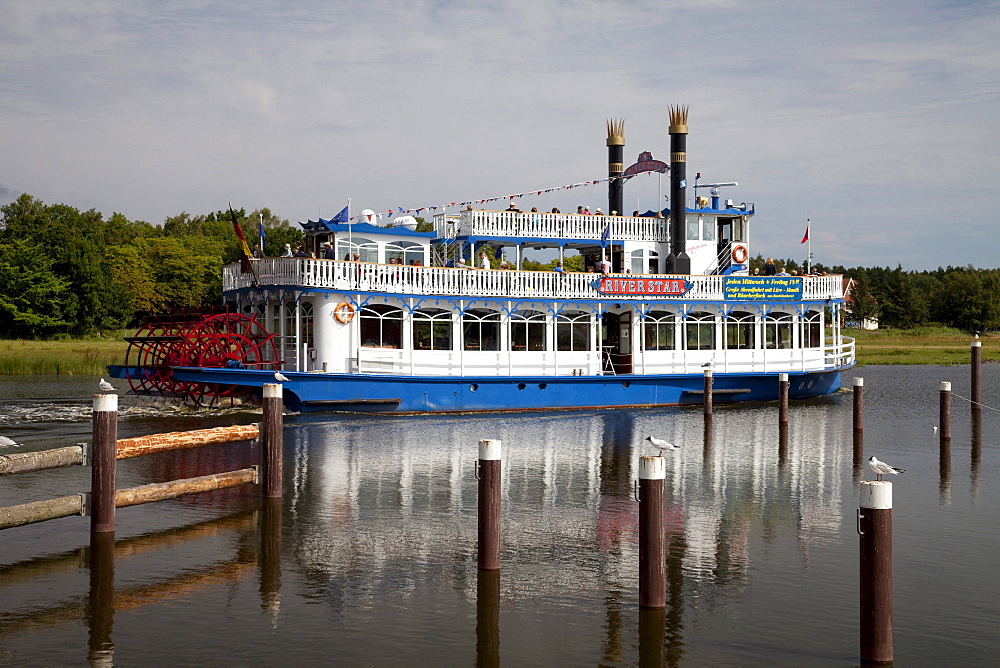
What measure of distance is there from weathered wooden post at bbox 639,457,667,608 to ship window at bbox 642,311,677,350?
2179cm

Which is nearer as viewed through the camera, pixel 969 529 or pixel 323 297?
pixel 969 529

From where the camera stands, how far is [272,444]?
15875 millimetres

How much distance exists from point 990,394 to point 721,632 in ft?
107

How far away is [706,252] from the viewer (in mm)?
33875

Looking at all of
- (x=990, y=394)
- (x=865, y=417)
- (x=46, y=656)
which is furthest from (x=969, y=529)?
(x=990, y=394)

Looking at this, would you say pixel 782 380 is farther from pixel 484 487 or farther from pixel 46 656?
pixel 46 656

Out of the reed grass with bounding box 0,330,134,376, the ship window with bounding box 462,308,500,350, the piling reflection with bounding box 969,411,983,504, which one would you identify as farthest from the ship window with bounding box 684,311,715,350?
the reed grass with bounding box 0,330,134,376

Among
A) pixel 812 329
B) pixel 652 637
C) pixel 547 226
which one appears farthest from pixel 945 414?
pixel 652 637

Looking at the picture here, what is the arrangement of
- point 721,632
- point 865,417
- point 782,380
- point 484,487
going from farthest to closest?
point 865,417 < point 782,380 < point 484,487 < point 721,632

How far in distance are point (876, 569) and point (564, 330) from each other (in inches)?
891

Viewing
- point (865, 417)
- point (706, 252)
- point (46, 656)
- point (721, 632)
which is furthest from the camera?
point (706, 252)

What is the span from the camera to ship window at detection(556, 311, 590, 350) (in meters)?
31.6

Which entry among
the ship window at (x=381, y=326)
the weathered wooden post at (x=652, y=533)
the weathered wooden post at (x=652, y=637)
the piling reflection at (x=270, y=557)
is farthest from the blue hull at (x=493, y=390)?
the weathered wooden post at (x=652, y=637)

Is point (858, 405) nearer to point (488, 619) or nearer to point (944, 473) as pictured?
point (944, 473)
